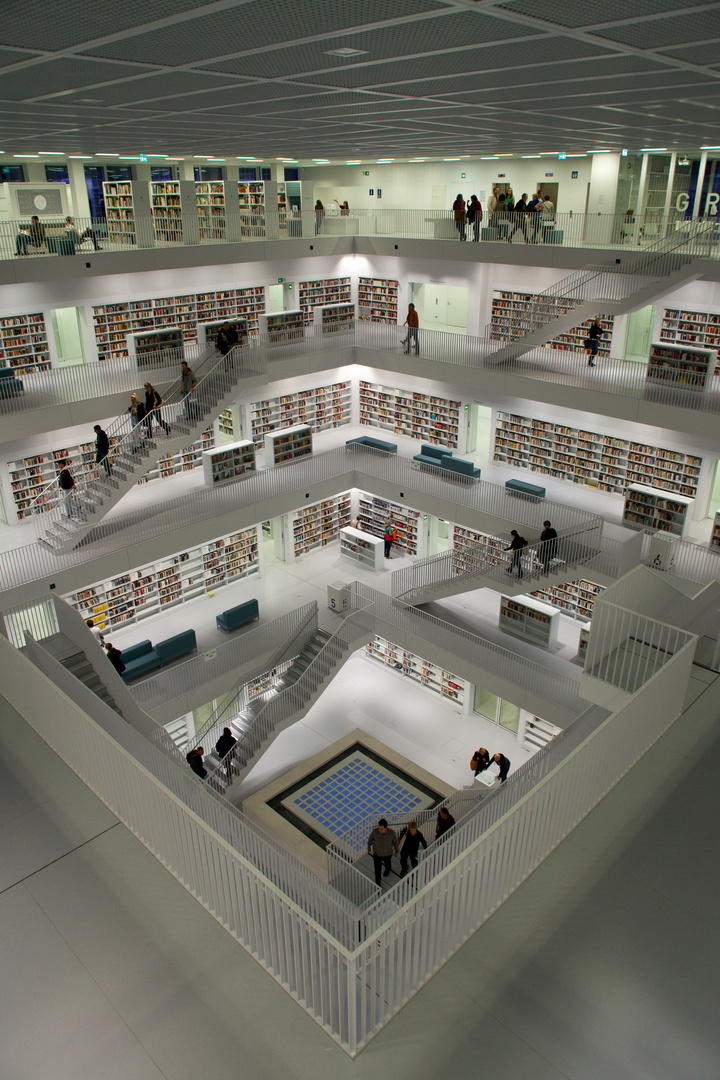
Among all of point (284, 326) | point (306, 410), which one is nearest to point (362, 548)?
point (306, 410)

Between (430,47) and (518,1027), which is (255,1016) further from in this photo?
(430,47)

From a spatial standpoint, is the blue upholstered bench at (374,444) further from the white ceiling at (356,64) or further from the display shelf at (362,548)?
the white ceiling at (356,64)

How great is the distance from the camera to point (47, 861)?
627 centimetres

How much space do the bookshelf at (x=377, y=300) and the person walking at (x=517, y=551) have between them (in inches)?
366

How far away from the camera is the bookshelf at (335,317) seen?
1888 cm

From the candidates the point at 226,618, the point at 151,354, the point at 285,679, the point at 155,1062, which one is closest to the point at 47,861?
the point at 155,1062

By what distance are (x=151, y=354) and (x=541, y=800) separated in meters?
13.2

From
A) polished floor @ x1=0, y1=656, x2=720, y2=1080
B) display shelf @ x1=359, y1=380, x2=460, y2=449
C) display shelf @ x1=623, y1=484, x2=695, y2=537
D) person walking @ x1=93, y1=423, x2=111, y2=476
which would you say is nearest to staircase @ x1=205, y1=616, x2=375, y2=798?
person walking @ x1=93, y1=423, x2=111, y2=476

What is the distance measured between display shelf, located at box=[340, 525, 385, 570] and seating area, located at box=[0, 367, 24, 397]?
8.95m

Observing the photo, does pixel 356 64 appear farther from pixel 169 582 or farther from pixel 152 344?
pixel 169 582

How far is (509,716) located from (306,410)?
10.1 metres

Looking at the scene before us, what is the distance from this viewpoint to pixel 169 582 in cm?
1752

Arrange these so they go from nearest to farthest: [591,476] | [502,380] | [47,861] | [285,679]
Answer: [47,861], [285,679], [502,380], [591,476]

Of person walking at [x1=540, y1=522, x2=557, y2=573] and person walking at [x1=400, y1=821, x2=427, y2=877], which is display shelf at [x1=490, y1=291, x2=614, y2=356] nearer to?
person walking at [x1=540, y1=522, x2=557, y2=573]
